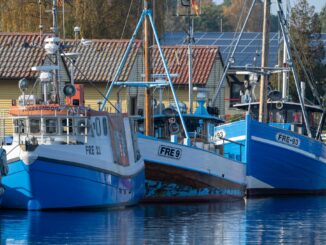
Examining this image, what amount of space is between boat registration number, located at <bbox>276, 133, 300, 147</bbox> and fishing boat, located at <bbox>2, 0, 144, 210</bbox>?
27.5 feet

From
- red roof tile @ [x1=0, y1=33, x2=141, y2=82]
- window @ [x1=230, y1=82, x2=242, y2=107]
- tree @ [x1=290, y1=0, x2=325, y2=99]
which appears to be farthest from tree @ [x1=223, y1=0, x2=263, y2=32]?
red roof tile @ [x1=0, y1=33, x2=141, y2=82]

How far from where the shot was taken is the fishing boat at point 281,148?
135 ft

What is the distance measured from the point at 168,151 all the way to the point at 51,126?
195 inches

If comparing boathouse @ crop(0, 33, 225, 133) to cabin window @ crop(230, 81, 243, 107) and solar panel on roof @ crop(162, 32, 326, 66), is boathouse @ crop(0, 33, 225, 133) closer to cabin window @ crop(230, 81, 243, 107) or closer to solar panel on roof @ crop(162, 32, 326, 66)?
cabin window @ crop(230, 81, 243, 107)

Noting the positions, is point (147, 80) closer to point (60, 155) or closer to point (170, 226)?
point (60, 155)

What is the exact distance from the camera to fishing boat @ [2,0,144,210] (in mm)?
31984

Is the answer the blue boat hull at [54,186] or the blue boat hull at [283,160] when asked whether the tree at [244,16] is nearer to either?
the blue boat hull at [283,160]

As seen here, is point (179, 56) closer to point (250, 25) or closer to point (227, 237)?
point (227, 237)

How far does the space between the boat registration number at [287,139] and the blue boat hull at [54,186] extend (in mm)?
9226

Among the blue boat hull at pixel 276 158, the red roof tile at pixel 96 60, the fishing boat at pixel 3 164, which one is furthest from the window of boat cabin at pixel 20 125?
the red roof tile at pixel 96 60

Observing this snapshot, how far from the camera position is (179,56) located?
199 feet

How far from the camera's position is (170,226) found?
31.2 meters

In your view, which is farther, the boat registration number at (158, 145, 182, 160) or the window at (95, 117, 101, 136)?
the boat registration number at (158, 145, 182, 160)

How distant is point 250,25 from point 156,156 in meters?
100
